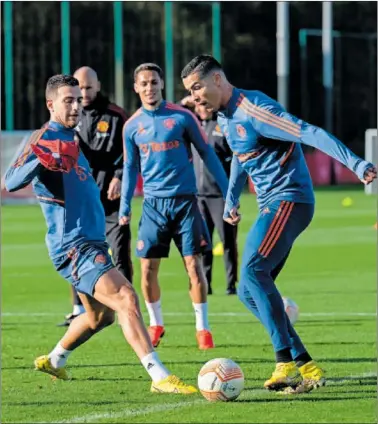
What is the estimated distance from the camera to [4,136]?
3597cm

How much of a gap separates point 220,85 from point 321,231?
→ 1630 centimetres

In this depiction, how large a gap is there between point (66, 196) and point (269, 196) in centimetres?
132

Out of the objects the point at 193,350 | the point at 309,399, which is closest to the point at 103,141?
the point at 193,350

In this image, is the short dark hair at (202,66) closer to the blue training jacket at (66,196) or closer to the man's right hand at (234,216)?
the blue training jacket at (66,196)

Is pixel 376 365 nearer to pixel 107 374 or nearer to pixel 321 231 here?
pixel 107 374

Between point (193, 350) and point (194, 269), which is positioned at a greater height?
point (194, 269)

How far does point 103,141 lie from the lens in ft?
39.5

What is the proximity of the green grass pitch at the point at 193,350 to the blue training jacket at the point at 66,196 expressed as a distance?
3.31 ft

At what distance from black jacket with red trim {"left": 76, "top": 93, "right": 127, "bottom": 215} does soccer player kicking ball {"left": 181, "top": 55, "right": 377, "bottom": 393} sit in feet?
11.4

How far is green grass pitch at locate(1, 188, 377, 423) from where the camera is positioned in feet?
24.9

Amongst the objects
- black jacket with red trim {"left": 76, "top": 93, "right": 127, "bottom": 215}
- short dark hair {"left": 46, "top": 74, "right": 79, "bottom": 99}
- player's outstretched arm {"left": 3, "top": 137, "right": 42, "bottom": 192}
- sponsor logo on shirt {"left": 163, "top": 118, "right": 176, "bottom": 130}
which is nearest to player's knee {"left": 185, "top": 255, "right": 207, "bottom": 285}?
sponsor logo on shirt {"left": 163, "top": 118, "right": 176, "bottom": 130}

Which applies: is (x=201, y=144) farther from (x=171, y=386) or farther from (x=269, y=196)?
(x=171, y=386)

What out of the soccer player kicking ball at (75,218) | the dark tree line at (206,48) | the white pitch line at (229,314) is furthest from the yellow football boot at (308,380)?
the dark tree line at (206,48)

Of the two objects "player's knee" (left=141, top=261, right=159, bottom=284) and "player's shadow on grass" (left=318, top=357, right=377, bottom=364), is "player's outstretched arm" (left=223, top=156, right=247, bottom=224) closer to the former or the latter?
"player's shadow on grass" (left=318, top=357, right=377, bottom=364)
